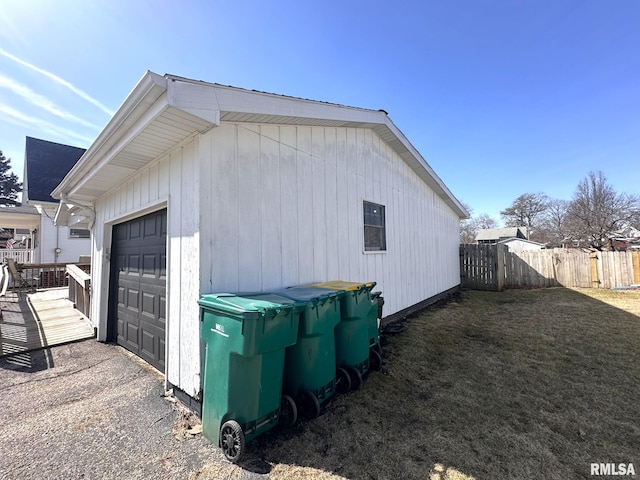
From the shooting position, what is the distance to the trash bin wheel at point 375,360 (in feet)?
12.2

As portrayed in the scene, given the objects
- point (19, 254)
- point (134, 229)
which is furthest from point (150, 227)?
point (19, 254)

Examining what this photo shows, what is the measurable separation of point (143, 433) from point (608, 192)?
3185 cm

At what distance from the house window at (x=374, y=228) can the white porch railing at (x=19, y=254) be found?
17.3m

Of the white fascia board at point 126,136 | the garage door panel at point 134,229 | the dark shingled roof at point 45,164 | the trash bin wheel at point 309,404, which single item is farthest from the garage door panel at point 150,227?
the dark shingled roof at point 45,164

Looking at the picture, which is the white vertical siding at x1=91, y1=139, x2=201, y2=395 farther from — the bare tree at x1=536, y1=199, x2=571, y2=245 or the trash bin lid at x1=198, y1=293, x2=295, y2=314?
the bare tree at x1=536, y1=199, x2=571, y2=245

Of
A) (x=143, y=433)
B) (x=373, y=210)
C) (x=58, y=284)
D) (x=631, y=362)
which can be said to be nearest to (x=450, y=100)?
(x=373, y=210)

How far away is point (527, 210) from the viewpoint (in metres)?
43.7

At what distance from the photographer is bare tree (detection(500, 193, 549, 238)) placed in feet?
139

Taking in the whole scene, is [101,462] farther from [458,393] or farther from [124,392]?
[458,393]

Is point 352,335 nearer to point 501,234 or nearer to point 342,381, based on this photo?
point 342,381

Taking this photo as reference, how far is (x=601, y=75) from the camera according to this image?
781cm

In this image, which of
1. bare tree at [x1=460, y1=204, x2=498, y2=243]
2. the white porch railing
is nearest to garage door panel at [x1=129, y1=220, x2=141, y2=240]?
the white porch railing

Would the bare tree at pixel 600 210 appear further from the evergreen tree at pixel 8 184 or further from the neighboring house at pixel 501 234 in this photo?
the evergreen tree at pixel 8 184

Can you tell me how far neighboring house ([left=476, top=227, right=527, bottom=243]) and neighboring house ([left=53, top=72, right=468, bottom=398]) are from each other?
40.6 metres
